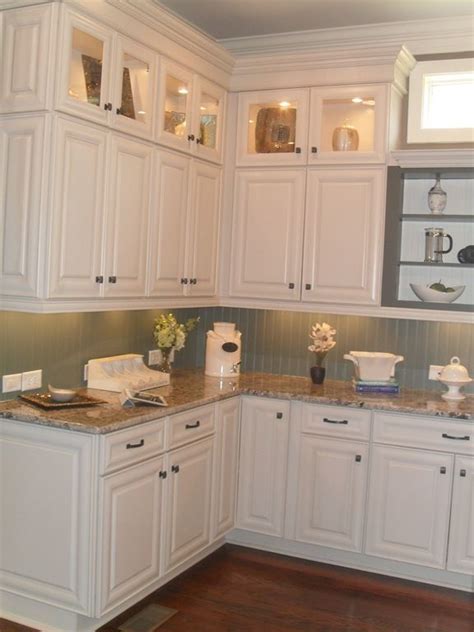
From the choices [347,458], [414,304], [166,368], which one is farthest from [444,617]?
[166,368]

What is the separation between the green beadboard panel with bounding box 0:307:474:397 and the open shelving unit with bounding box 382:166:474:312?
0.25 meters

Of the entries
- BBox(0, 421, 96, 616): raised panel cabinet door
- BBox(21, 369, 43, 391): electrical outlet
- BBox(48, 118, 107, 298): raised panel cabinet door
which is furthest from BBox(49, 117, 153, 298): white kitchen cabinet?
BBox(0, 421, 96, 616): raised panel cabinet door

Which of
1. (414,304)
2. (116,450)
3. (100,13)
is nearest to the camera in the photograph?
(116,450)

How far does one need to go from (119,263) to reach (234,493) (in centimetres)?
148

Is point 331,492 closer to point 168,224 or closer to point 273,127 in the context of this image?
point 168,224

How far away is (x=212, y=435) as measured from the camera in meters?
3.71

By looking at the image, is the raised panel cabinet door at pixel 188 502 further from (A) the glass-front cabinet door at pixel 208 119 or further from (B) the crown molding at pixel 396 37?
(B) the crown molding at pixel 396 37

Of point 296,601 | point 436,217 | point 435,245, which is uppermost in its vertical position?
point 436,217

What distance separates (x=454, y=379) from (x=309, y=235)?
3.76 ft

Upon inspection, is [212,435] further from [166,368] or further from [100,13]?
[100,13]

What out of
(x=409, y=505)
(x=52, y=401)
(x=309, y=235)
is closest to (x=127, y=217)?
(x=52, y=401)

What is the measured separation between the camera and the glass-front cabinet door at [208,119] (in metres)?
3.99

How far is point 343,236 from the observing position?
13.3 feet

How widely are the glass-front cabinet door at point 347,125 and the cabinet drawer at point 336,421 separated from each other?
1399mm
